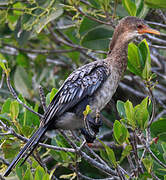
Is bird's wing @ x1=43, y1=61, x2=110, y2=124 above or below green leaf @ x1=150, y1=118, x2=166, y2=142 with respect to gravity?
above

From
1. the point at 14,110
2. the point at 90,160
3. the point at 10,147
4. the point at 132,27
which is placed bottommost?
the point at 10,147

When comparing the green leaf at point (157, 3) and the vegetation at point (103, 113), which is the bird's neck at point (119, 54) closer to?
the vegetation at point (103, 113)

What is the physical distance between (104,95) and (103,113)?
1.39 m

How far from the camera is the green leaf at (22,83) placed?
4617 mm

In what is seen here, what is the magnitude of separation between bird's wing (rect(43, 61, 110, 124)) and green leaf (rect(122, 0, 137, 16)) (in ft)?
1.78

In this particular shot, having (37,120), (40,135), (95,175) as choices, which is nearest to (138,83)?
(95,175)

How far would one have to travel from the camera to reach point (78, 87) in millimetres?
3314

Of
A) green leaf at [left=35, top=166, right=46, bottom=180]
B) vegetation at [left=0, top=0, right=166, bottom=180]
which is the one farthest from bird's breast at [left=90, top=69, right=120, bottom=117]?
green leaf at [left=35, top=166, right=46, bottom=180]

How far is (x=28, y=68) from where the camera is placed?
209 inches

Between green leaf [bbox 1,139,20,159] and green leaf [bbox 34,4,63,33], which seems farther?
green leaf [bbox 34,4,63,33]

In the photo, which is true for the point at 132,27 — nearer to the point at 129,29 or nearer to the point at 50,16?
the point at 129,29

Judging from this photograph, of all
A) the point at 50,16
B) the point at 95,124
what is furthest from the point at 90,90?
the point at 50,16

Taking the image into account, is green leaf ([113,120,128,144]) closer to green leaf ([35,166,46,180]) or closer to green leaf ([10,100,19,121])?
green leaf ([35,166,46,180])

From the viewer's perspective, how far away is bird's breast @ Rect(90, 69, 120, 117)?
320cm
